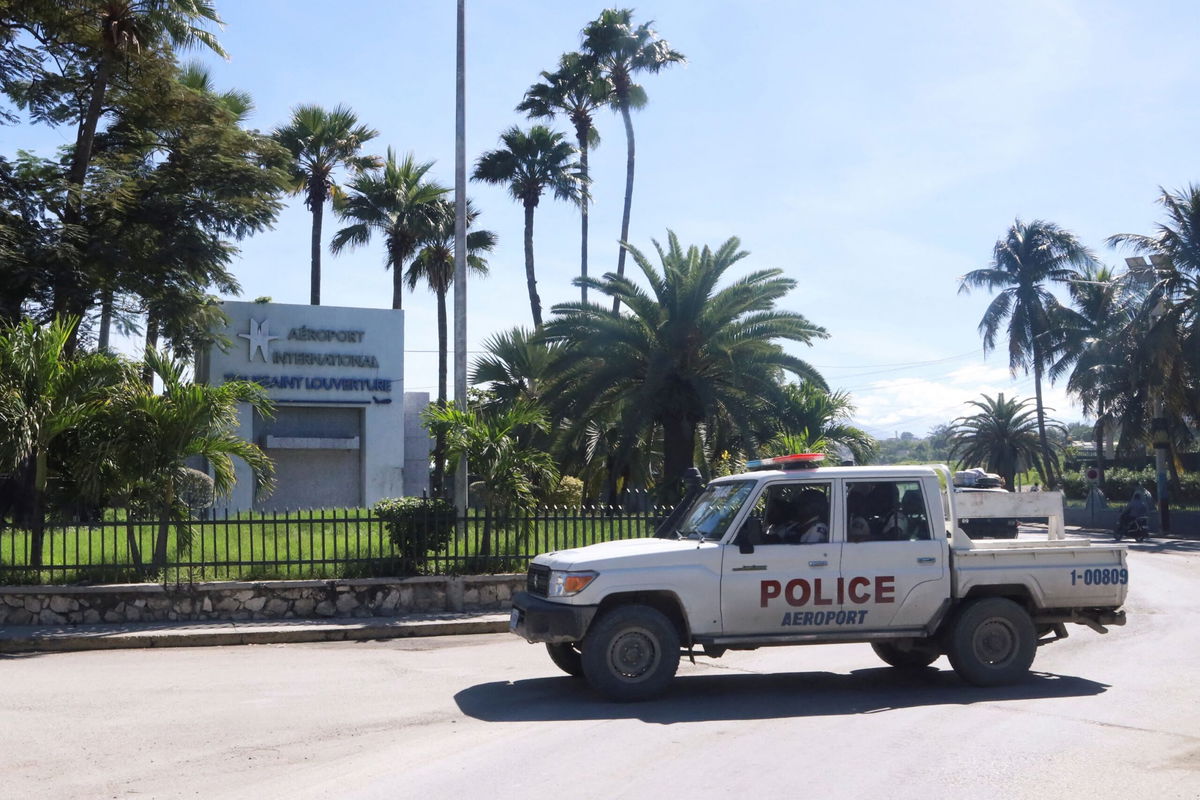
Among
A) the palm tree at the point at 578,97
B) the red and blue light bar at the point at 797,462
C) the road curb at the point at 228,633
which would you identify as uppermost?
the palm tree at the point at 578,97

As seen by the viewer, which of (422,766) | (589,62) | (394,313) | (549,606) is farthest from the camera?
(589,62)

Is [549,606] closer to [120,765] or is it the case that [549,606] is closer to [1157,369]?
[120,765]

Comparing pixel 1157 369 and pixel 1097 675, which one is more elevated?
pixel 1157 369

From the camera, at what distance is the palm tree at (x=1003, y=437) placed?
6078 cm

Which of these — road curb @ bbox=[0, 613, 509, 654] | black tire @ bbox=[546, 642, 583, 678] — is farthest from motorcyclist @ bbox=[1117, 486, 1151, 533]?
black tire @ bbox=[546, 642, 583, 678]

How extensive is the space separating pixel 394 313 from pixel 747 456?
57.5 ft

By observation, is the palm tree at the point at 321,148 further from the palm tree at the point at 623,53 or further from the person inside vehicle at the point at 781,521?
the person inside vehicle at the point at 781,521

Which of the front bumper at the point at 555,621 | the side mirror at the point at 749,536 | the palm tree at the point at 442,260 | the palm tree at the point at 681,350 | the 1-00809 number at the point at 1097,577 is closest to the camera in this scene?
the front bumper at the point at 555,621

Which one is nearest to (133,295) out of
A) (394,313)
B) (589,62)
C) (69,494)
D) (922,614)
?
(394,313)

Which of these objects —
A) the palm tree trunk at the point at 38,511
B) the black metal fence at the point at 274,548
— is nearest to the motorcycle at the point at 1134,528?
the black metal fence at the point at 274,548

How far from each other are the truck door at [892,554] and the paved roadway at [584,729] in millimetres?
707

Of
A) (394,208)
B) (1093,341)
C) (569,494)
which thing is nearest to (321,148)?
(394,208)

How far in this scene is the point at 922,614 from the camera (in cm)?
913

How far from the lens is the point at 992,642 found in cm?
923
